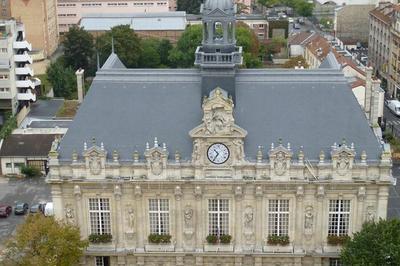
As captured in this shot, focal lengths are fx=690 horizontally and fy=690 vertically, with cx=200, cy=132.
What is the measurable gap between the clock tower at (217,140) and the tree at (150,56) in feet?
285

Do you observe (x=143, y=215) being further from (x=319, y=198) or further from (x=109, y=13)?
(x=109, y=13)

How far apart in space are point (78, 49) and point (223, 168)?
93.3m

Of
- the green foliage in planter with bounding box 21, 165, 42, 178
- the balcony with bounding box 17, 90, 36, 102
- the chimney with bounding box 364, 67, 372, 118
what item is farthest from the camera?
the balcony with bounding box 17, 90, 36, 102

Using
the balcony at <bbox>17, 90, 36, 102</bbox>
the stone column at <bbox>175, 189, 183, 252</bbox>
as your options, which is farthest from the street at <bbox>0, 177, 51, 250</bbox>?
the stone column at <bbox>175, 189, 183, 252</bbox>

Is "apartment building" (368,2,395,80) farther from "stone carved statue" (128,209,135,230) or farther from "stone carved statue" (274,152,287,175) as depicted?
"stone carved statue" (128,209,135,230)

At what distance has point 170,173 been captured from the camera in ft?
221

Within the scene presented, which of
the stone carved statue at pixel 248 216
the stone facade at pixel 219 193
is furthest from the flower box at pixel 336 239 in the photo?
the stone carved statue at pixel 248 216

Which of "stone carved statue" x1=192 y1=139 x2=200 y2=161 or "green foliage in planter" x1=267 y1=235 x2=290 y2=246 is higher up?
"stone carved statue" x1=192 y1=139 x2=200 y2=161

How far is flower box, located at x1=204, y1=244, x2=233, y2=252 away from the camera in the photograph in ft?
226

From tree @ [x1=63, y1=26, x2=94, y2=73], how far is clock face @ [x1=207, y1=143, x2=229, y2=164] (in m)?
92.0

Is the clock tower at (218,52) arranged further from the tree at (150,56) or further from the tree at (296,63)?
the tree at (150,56)

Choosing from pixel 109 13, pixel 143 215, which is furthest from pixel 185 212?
pixel 109 13

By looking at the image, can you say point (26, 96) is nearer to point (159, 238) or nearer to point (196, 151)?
point (159, 238)

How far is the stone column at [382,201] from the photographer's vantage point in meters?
67.3
